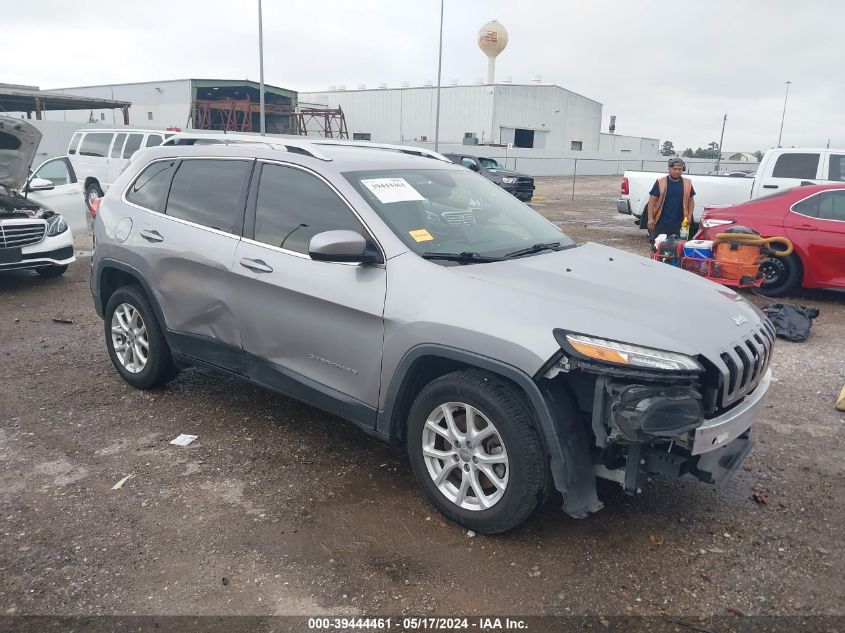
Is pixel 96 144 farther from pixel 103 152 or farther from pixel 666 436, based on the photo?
pixel 666 436

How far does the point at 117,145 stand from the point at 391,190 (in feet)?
49.7

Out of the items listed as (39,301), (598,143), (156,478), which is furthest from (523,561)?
(598,143)

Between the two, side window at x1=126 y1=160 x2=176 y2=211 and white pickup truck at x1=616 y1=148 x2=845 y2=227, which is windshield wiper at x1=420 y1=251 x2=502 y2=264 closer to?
side window at x1=126 y1=160 x2=176 y2=211

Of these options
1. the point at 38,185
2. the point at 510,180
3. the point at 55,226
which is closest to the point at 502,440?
the point at 55,226

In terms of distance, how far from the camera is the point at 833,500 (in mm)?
3619

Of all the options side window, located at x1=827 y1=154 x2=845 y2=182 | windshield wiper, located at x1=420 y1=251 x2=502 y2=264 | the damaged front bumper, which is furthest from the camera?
side window, located at x1=827 y1=154 x2=845 y2=182

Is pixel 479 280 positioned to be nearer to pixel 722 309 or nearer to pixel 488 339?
pixel 488 339

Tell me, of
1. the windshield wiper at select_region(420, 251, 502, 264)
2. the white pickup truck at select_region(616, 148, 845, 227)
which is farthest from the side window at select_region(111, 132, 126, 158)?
the windshield wiper at select_region(420, 251, 502, 264)

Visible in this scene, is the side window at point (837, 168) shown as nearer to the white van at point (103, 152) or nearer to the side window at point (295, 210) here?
the side window at point (295, 210)

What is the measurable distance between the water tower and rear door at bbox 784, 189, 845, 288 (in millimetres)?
48344

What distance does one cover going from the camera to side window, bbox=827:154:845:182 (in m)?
10.9

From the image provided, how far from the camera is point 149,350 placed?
189 inches

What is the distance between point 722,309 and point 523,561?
5.16 feet

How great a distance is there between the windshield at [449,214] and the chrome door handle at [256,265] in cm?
70
